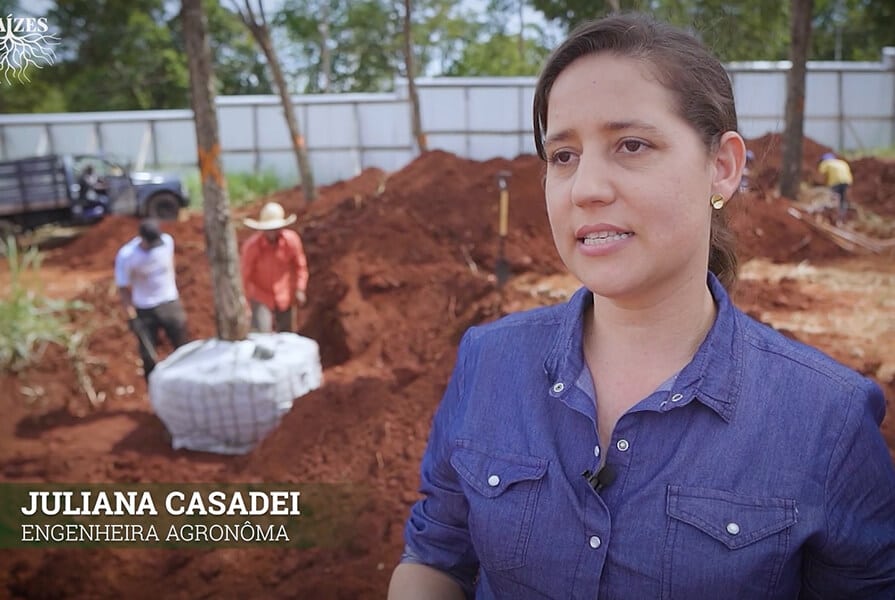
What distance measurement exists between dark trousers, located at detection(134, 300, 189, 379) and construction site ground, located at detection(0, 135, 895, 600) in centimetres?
40

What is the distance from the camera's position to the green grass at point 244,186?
12.7 m

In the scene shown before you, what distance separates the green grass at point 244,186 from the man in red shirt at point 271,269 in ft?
26.1

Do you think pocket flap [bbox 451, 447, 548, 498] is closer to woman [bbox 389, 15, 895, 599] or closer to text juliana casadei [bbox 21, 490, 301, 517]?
woman [bbox 389, 15, 895, 599]

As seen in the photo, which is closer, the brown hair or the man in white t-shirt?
the brown hair

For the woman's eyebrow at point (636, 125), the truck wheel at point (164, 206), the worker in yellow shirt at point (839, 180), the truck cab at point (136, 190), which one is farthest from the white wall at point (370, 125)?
the woman's eyebrow at point (636, 125)

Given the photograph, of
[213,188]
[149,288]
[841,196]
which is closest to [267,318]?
[149,288]

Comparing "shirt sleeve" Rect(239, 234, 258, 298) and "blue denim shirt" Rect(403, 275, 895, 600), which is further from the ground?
"blue denim shirt" Rect(403, 275, 895, 600)

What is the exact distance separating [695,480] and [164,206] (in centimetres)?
1229

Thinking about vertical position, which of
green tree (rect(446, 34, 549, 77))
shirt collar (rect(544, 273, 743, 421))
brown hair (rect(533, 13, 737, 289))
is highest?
green tree (rect(446, 34, 549, 77))

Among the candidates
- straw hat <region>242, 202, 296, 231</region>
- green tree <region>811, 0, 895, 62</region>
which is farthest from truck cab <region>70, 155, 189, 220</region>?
green tree <region>811, 0, 895, 62</region>

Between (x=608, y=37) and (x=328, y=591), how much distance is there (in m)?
1.98

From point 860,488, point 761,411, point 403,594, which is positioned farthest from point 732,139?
point 403,594

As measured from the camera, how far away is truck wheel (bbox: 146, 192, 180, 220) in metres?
12.0

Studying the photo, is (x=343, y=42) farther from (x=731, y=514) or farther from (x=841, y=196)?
(x=731, y=514)
